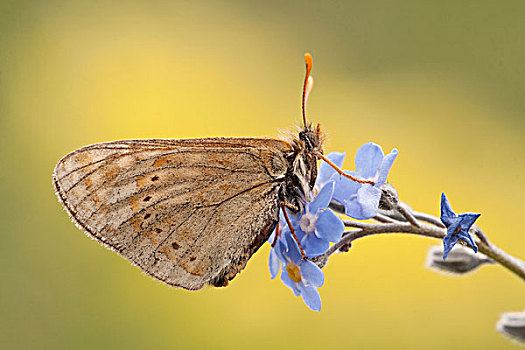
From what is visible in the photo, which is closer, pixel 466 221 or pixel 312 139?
pixel 466 221

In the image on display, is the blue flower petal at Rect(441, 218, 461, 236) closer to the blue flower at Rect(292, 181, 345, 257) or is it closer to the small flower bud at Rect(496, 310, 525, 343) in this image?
the blue flower at Rect(292, 181, 345, 257)

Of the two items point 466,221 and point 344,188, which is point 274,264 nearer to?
point 344,188

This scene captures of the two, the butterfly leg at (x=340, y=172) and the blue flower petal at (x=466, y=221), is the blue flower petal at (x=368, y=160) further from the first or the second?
the blue flower petal at (x=466, y=221)

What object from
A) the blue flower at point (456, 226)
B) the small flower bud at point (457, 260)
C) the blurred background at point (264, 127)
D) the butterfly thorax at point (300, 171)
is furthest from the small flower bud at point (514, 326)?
the blurred background at point (264, 127)

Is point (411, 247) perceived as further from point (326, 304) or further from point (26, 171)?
point (26, 171)

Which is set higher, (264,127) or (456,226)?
(264,127)

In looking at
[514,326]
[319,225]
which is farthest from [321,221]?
[514,326]
